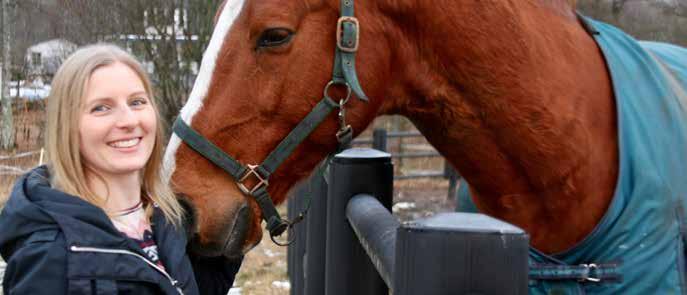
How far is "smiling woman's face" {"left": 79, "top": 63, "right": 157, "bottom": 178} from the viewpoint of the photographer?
149 cm

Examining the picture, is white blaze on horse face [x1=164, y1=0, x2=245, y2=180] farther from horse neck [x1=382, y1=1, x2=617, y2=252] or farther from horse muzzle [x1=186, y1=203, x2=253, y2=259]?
horse neck [x1=382, y1=1, x2=617, y2=252]

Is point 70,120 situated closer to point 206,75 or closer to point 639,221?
point 206,75

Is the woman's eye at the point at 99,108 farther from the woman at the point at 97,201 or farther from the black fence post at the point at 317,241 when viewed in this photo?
the black fence post at the point at 317,241

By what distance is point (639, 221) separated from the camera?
6.19 feet

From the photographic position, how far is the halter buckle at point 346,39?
202 cm

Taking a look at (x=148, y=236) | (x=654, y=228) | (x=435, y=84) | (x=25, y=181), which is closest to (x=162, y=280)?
(x=148, y=236)

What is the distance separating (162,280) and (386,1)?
44.4 inches

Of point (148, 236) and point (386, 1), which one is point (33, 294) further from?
point (386, 1)

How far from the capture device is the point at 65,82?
1.48 metres

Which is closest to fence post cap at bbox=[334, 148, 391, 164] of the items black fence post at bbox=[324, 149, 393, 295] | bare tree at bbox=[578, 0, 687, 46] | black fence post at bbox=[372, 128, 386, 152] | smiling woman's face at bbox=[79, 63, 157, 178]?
black fence post at bbox=[324, 149, 393, 295]

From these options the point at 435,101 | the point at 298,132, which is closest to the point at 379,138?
the point at 435,101

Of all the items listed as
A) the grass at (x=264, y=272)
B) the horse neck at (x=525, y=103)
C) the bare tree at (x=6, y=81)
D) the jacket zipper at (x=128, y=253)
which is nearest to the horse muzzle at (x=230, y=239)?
the jacket zipper at (x=128, y=253)

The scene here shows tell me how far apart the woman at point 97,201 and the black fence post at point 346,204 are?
1.67ft

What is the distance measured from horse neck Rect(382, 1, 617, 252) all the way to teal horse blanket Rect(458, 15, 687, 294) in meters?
0.09
